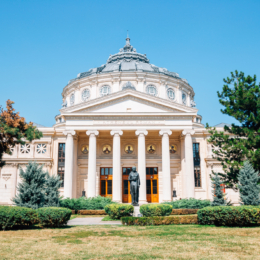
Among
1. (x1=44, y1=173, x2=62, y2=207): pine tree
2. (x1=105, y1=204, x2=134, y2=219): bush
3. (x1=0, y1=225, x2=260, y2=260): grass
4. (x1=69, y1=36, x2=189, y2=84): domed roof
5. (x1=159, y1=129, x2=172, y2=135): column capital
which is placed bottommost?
(x1=0, y1=225, x2=260, y2=260): grass

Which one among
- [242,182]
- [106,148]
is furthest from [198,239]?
[106,148]

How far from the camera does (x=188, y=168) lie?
37.6 metres

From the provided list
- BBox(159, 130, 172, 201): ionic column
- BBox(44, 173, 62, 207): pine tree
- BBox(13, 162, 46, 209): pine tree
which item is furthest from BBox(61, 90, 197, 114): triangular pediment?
BBox(13, 162, 46, 209): pine tree

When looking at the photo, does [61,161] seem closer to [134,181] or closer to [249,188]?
[134,181]

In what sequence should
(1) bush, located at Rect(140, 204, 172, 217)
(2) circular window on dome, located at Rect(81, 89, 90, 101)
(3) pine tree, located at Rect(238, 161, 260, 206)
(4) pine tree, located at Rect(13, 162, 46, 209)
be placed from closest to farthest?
(4) pine tree, located at Rect(13, 162, 46, 209)
(3) pine tree, located at Rect(238, 161, 260, 206)
(1) bush, located at Rect(140, 204, 172, 217)
(2) circular window on dome, located at Rect(81, 89, 90, 101)

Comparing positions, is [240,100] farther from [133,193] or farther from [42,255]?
[42,255]

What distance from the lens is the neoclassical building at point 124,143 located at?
37.5 metres

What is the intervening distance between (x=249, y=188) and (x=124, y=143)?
23.6m

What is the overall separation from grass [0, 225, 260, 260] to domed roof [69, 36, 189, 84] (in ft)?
124

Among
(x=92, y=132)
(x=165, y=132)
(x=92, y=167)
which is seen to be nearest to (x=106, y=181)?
(x=92, y=167)

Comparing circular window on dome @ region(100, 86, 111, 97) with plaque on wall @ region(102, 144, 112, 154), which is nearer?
plaque on wall @ region(102, 144, 112, 154)

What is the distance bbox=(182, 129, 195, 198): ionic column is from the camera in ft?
122

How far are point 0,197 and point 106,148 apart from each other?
15.9 m

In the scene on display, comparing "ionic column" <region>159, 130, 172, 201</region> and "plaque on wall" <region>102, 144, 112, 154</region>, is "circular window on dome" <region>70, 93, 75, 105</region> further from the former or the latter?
"ionic column" <region>159, 130, 172, 201</region>
